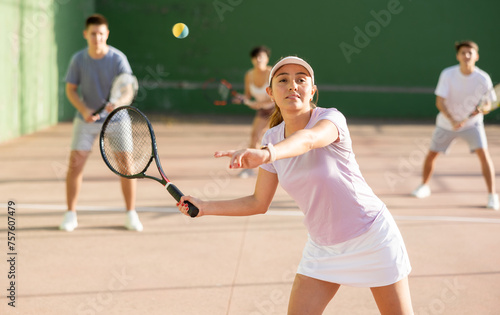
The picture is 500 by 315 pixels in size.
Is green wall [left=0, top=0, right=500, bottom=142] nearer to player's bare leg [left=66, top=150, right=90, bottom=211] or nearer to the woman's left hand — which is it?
player's bare leg [left=66, top=150, right=90, bottom=211]

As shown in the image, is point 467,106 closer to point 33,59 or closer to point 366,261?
point 366,261

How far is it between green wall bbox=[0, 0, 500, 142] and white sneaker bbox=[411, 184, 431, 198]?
8.37 m

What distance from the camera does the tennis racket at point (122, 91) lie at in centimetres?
490

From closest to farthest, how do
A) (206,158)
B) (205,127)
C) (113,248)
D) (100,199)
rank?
(113,248)
(100,199)
(206,158)
(205,127)

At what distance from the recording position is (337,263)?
2.43m

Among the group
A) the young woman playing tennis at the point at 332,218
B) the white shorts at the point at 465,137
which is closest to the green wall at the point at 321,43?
the white shorts at the point at 465,137

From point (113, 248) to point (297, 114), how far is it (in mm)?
2591

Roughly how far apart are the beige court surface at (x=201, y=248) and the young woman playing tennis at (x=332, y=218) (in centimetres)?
111

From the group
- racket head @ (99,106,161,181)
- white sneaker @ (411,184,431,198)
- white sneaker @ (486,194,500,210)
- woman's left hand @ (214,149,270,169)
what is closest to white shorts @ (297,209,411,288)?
woman's left hand @ (214,149,270,169)

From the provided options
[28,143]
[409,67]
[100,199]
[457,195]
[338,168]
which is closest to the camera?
[338,168]

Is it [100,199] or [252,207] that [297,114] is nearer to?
[252,207]

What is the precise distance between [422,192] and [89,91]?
11.5ft

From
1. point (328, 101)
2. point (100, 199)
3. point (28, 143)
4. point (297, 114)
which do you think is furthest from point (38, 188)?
point (328, 101)

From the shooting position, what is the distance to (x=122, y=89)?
193 inches
